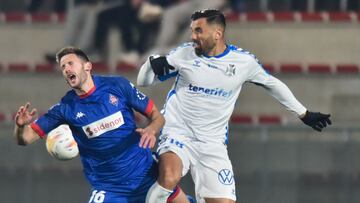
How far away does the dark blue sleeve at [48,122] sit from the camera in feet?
30.0

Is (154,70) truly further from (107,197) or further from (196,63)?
(107,197)

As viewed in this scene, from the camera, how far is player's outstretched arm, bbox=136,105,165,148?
28.1 ft

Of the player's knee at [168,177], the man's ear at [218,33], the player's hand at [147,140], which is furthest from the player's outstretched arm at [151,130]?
the man's ear at [218,33]

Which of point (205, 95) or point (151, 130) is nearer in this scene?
point (151, 130)

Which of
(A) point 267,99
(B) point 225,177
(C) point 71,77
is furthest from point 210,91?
(A) point 267,99

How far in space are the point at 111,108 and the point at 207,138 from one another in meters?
1.12

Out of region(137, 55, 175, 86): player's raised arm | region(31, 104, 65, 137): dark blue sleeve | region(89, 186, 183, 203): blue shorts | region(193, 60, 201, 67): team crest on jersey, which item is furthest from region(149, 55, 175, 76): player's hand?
region(89, 186, 183, 203): blue shorts

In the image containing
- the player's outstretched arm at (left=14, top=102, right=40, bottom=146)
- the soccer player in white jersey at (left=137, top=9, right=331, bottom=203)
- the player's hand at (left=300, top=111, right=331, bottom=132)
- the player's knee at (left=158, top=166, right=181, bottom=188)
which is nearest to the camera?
the player's outstretched arm at (left=14, top=102, right=40, bottom=146)

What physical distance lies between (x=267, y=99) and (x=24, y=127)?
6.86 meters

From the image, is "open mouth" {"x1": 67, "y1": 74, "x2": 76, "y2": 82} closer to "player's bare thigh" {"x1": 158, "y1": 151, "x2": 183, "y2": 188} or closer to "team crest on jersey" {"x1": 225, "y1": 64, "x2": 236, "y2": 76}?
"player's bare thigh" {"x1": 158, "y1": 151, "x2": 183, "y2": 188}

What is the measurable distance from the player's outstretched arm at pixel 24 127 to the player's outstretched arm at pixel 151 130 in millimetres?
852

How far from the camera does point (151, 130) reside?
8.75 metres

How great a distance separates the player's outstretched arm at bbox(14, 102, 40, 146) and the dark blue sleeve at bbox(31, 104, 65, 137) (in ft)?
0.17

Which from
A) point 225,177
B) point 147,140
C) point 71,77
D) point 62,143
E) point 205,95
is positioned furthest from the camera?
point 225,177
